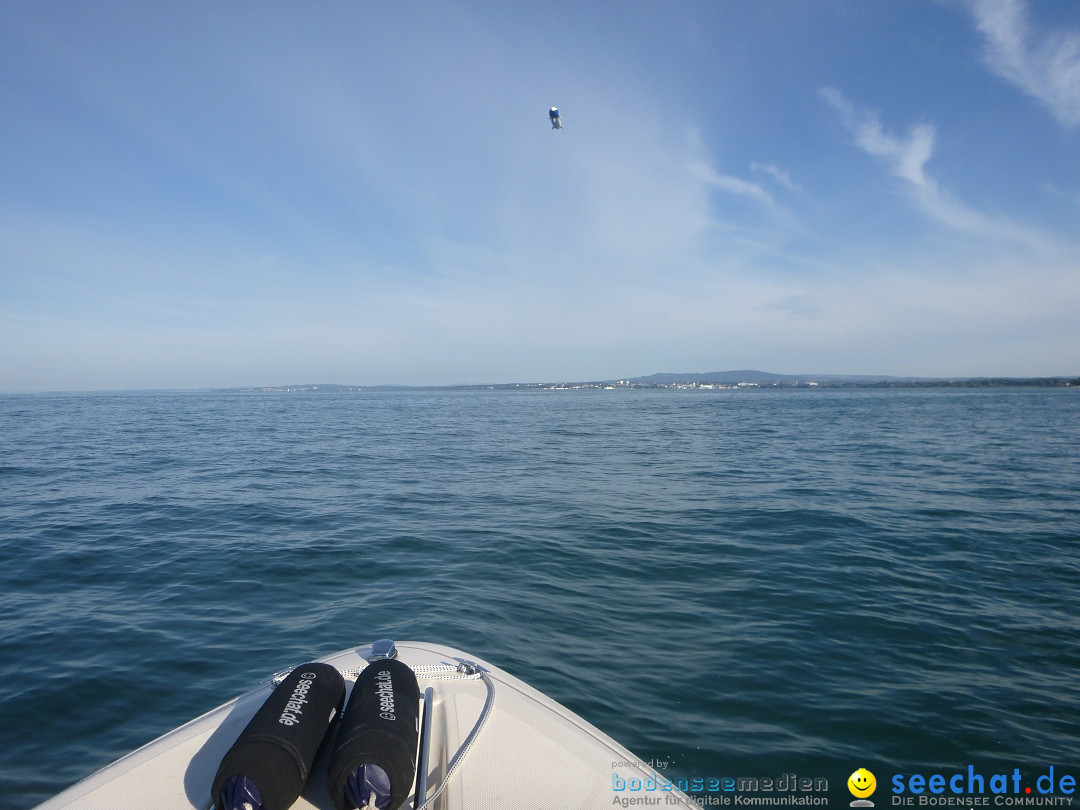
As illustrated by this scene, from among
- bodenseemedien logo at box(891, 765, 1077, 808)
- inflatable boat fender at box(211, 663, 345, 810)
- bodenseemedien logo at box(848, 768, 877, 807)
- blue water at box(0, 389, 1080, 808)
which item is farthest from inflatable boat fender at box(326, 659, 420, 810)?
bodenseemedien logo at box(891, 765, 1077, 808)

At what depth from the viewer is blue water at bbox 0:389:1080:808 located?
17.1ft

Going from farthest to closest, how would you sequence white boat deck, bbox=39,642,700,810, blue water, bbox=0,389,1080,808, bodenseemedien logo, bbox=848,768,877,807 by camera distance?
blue water, bbox=0,389,1080,808 → bodenseemedien logo, bbox=848,768,877,807 → white boat deck, bbox=39,642,700,810

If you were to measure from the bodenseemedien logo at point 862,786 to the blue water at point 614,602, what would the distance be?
4.4 inches

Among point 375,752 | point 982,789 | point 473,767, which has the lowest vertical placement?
point 982,789

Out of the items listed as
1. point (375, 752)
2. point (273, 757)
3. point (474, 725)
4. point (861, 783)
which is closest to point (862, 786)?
point (861, 783)

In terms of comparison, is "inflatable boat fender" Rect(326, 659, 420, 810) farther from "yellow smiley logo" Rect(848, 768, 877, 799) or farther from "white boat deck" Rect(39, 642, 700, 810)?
"yellow smiley logo" Rect(848, 768, 877, 799)

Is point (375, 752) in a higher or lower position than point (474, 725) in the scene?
higher

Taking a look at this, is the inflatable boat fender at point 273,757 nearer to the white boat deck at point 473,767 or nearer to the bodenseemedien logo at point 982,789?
the white boat deck at point 473,767

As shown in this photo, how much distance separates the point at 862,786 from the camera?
15.0 ft

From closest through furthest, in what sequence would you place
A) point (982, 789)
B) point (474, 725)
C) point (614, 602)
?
point (474, 725), point (982, 789), point (614, 602)

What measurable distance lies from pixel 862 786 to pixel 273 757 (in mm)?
4353

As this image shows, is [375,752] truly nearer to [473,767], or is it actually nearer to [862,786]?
[473,767]

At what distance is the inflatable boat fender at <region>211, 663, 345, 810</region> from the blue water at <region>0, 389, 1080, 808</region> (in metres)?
2.84

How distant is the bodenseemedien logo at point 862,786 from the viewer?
14.5 ft
